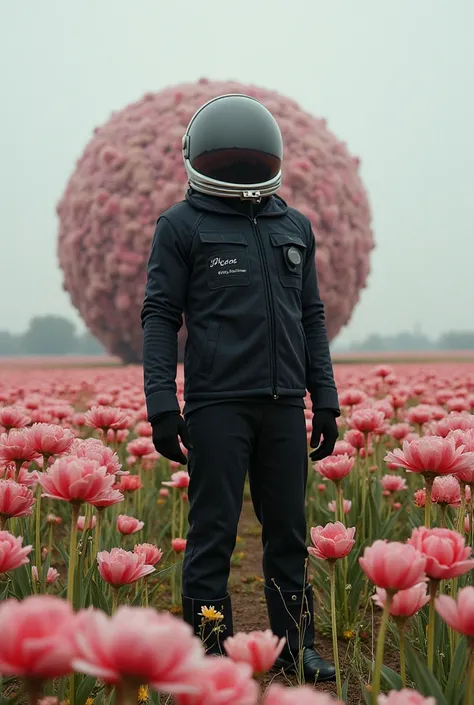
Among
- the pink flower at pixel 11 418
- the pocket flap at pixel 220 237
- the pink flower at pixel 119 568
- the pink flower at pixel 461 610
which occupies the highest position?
the pocket flap at pixel 220 237

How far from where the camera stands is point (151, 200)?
1427cm

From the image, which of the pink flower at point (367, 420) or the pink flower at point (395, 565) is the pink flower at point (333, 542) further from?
the pink flower at point (367, 420)

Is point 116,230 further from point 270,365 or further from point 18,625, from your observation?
point 18,625

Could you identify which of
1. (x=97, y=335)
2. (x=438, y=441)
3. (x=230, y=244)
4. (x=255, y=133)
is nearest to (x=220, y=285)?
(x=230, y=244)

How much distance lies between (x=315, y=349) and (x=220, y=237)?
0.54 meters

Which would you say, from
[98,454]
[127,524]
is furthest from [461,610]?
[127,524]

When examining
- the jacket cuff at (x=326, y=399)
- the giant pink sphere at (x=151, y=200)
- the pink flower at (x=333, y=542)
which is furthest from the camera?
the giant pink sphere at (x=151, y=200)

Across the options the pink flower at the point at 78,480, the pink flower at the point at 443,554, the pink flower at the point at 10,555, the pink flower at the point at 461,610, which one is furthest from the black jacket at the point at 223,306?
the pink flower at the point at 461,610

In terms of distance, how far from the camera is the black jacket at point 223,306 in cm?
225

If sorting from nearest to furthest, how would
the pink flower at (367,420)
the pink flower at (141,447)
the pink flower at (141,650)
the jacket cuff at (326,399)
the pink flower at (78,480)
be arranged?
the pink flower at (141,650) → the pink flower at (78,480) → the jacket cuff at (326,399) → the pink flower at (367,420) → the pink flower at (141,447)

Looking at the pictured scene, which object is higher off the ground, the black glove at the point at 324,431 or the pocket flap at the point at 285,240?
the pocket flap at the point at 285,240

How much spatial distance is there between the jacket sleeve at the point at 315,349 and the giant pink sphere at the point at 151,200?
1142cm

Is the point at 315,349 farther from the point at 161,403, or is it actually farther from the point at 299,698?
the point at 299,698

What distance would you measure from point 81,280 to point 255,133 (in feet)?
45.3
